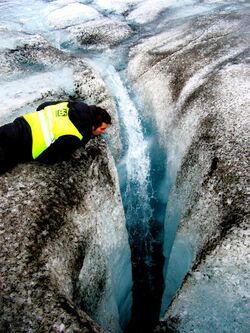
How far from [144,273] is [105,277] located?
509 centimetres

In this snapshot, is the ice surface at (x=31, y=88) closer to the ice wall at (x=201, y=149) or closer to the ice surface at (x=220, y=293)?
the ice wall at (x=201, y=149)

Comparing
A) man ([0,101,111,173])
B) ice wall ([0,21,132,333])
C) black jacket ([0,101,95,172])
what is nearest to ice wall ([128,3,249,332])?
ice wall ([0,21,132,333])

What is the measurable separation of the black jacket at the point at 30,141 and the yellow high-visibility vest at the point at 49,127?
0.32 ft

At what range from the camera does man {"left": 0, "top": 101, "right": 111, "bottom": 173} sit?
32.2 feet

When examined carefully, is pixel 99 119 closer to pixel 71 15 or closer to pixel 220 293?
pixel 220 293

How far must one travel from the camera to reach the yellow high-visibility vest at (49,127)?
980cm

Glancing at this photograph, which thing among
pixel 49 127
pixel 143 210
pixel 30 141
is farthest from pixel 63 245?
pixel 143 210

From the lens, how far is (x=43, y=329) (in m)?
6.83

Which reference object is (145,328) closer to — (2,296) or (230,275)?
(230,275)

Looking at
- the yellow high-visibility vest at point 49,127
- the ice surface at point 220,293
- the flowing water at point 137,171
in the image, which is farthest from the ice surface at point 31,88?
the ice surface at point 220,293

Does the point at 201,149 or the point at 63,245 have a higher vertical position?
the point at 63,245

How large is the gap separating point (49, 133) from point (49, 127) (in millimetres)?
163

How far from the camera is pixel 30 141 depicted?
988 centimetres

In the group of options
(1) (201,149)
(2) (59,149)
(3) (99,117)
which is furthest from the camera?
(1) (201,149)
